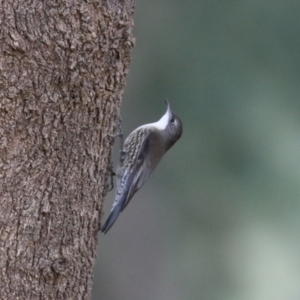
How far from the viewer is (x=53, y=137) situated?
3107mm

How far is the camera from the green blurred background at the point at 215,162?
351 inches

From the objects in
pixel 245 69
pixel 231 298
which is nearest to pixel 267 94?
pixel 245 69

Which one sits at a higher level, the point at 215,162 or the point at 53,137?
the point at 53,137

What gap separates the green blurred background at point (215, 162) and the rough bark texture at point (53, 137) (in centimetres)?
565

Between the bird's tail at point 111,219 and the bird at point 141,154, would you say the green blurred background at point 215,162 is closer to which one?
the bird at point 141,154

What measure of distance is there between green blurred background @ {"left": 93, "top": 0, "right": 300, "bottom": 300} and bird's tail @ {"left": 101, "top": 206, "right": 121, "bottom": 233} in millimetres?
4703

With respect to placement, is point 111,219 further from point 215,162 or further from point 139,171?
point 215,162

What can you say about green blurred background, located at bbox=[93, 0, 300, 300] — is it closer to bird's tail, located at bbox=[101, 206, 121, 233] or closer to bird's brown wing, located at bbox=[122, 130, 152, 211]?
bird's brown wing, located at bbox=[122, 130, 152, 211]

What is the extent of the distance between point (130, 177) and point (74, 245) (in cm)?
139

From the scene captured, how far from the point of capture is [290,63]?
30.0 ft

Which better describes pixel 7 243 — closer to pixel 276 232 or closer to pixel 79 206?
pixel 79 206

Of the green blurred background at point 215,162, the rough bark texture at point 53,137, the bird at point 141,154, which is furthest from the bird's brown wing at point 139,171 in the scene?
the green blurred background at point 215,162

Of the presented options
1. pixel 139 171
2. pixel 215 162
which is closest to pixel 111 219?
pixel 139 171

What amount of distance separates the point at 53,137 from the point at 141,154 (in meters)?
1.65
